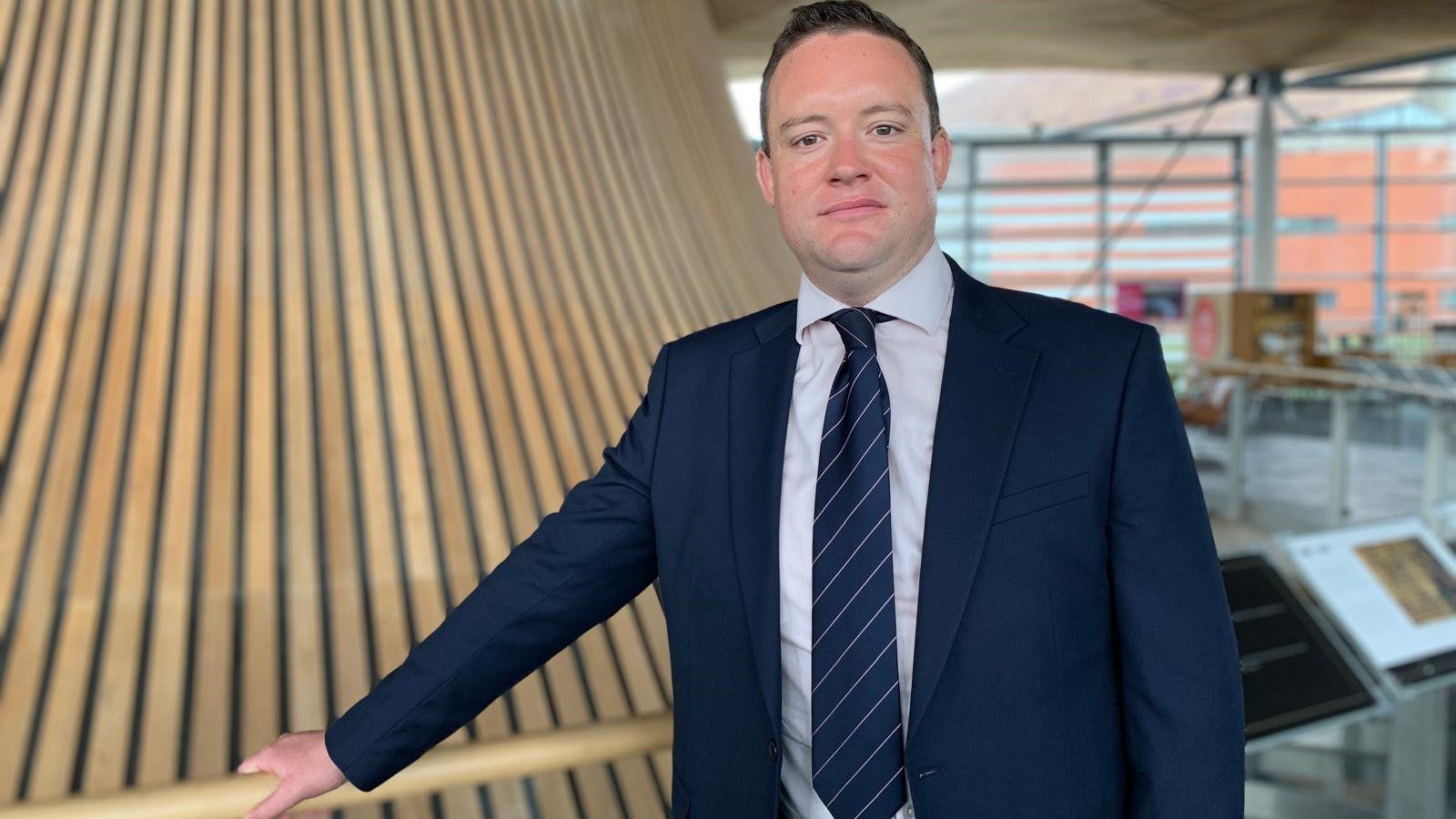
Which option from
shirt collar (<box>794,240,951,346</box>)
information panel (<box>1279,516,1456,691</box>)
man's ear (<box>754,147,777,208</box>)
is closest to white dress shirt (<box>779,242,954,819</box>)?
shirt collar (<box>794,240,951,346</box>)

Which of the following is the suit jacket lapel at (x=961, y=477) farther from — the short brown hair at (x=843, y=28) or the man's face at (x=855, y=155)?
the short brown hair at (x=843, y=28)

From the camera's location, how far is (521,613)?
1378 millimetres

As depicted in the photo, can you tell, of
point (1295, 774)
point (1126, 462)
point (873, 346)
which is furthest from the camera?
point (1295, 774)

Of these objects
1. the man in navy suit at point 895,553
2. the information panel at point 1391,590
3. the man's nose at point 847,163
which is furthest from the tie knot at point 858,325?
the information panel at point 1391,590

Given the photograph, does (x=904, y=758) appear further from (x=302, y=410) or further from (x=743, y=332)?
(x=302, y=410)

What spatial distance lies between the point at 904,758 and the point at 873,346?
388 millimetres

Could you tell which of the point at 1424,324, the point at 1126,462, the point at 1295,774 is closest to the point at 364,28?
the point at 1126,462

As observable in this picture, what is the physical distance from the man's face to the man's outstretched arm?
279 mm

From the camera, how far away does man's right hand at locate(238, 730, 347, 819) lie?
1285mm

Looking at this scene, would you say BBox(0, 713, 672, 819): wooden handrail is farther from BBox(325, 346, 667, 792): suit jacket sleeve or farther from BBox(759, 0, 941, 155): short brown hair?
BBox(759, 0, 941, 155): short brown hair

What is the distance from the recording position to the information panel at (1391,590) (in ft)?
9.34

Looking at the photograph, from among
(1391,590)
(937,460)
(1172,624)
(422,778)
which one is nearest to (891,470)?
(937,460)

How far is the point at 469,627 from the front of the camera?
138cm

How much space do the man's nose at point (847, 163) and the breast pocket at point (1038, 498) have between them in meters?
0.33
